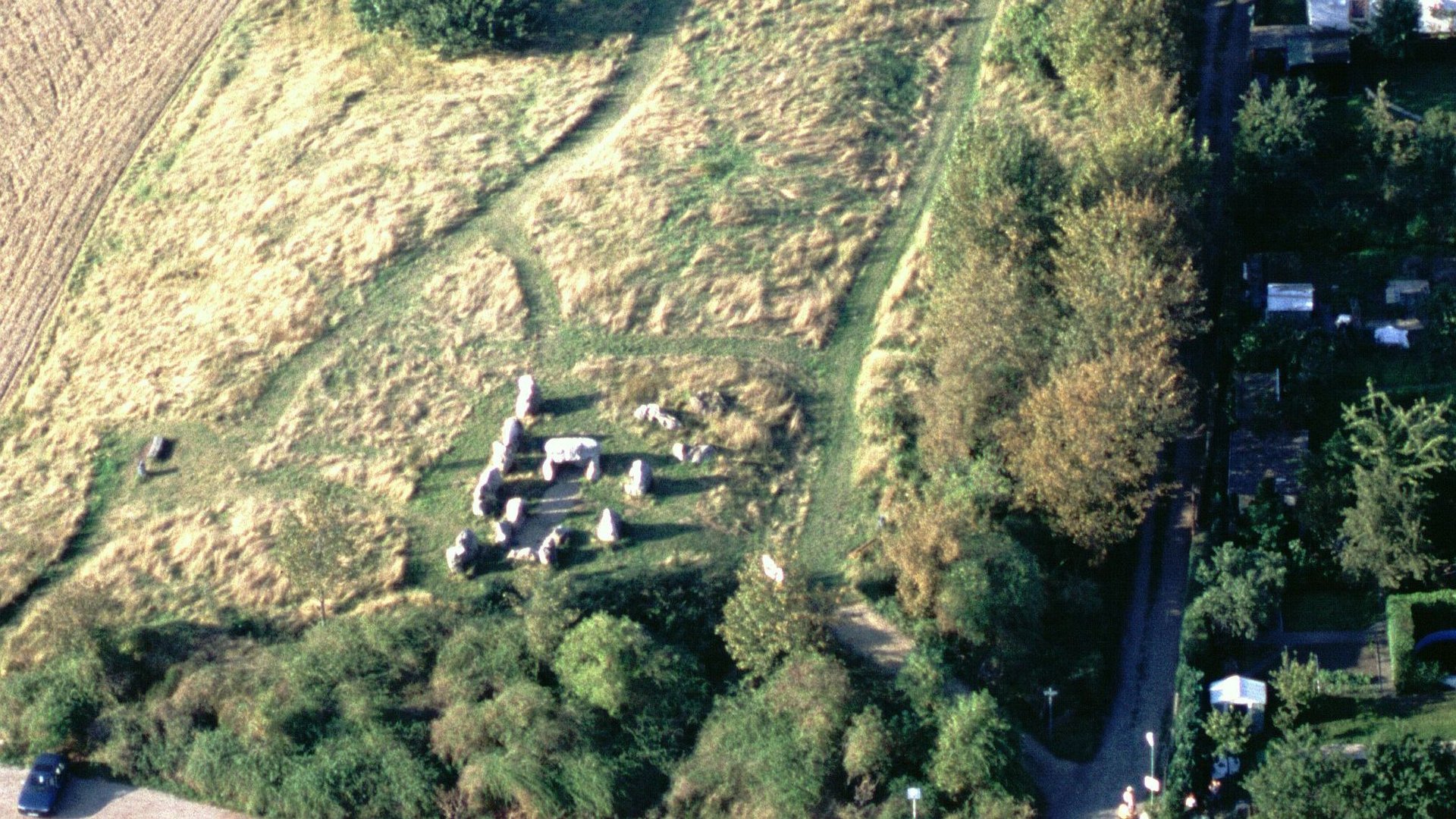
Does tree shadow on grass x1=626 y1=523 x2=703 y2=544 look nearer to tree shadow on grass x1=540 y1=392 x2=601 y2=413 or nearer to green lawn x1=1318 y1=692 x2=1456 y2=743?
tree shadow on grass x1=540 y1=392 x2=601 y2=413

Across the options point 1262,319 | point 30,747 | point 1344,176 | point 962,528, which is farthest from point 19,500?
point 1344,176

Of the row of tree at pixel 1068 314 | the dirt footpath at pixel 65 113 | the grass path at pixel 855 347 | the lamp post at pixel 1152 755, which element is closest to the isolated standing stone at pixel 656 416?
the grass path at pixel 855 347

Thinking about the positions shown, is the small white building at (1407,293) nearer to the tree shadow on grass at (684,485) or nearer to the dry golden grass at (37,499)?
the tree shadow on grass at (684,485)

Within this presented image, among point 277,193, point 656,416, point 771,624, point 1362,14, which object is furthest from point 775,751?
point 1362,14

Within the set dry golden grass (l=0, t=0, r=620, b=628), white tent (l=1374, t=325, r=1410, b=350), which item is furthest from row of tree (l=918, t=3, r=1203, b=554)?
dry golden grass (l=0, t=0, r=620, b=628)

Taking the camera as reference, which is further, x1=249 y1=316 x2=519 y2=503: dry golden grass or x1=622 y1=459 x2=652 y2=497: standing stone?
x1=249 y1=316 x2=519 y2=503: dry golden grass

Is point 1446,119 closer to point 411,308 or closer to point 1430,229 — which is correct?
point 1430,229

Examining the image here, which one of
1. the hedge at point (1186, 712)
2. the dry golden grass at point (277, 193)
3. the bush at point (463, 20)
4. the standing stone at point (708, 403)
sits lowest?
the hedge at point (1186, 712)
